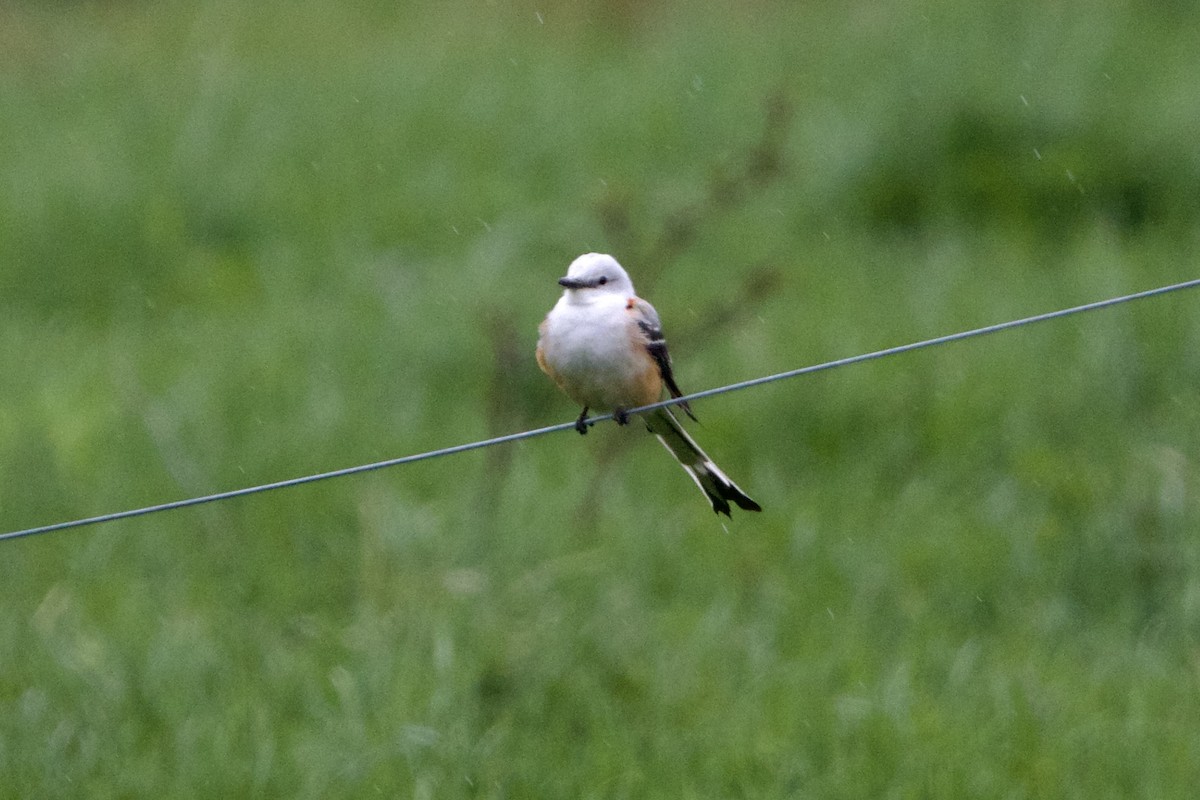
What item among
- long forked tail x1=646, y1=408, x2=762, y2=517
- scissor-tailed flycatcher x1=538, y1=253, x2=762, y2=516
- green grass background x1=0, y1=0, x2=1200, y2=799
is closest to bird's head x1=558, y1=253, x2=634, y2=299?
scissor-tailed flycatcher x1=538, y1=253, x2=762, y2=516

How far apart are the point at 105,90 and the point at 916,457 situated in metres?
5.45

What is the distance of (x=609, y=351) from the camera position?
358 cm

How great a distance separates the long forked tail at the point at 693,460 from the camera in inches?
137

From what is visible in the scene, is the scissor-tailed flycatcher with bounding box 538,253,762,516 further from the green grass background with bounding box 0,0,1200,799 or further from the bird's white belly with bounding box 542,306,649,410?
the green grass background with bounding box 0,0,1200,799

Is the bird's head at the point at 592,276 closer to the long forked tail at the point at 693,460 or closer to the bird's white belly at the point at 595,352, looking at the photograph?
the bird's white belly at the point at 595,352

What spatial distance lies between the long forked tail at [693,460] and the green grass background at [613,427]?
2.65 feet

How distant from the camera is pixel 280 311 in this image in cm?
678

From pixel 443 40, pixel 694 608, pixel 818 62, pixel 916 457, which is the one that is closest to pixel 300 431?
pixel 694 608

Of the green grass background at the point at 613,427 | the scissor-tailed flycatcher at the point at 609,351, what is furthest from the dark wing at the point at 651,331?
the green grass background at the point at 613,427

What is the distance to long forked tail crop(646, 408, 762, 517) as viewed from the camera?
3.47 metres

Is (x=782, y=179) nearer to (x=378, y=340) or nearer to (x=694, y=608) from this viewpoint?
(x=378, y=340)

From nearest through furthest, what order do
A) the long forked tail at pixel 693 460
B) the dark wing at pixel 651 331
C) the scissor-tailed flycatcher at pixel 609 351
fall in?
the long forked tail at pixel 693 460 → the scissor-tailed flycatcher at pixel 609 351 → the dark wing at pixel 651 331

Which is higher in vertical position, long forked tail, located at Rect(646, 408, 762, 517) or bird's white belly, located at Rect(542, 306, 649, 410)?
bird's white belly, located at Rect(542, 306, 649, 410)

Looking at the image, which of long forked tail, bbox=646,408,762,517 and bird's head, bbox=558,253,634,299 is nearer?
long forked tail, bbox=646,408,762,517
